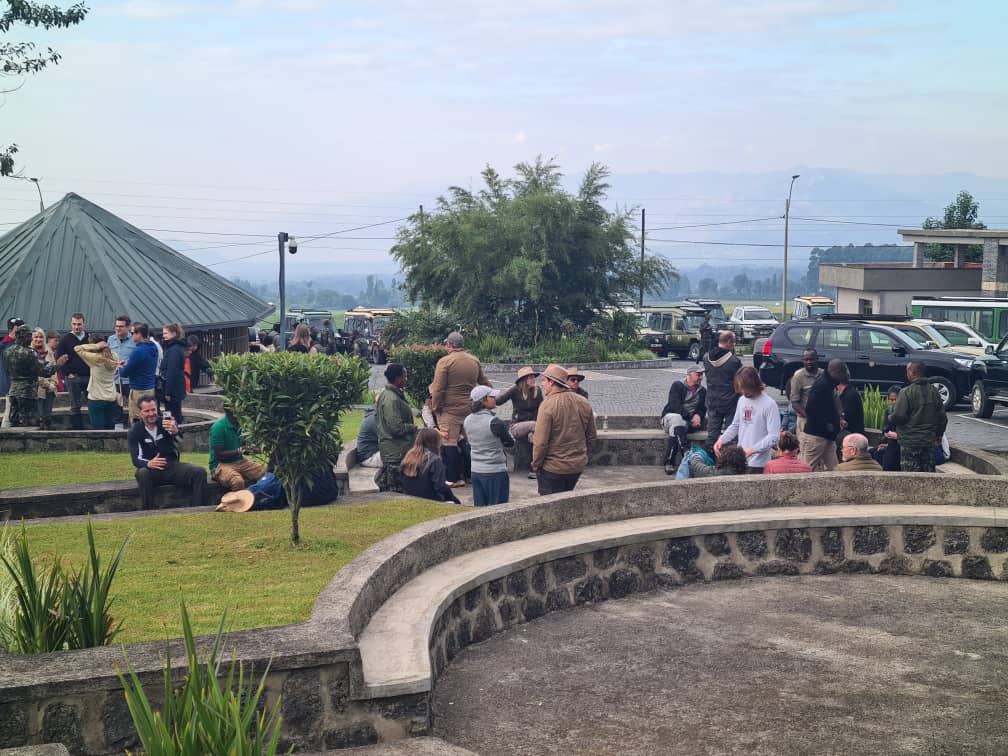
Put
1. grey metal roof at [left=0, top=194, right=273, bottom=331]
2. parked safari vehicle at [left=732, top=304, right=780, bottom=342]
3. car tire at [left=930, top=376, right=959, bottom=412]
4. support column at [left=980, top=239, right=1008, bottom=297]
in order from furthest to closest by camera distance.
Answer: parked safari vehicle at [left=732, top=304, right=780, bottom=342], support column at [left=980, top=239, right=1008, bottom=297], grey metal roof at [left=0, top=194, right=273, bottom=331], car tire at [left=930, top=376, right=959, bottom=412]

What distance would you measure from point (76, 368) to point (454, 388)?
701 centimetres

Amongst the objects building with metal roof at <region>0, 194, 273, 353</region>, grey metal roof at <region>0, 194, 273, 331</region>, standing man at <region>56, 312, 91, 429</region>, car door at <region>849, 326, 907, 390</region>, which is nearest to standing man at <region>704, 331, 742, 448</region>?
standing man at <region>56, 312, 91, 429</region>

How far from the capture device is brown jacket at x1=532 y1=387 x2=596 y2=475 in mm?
11109

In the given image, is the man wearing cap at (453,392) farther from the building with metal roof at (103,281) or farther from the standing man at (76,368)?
the building with metal roof at (103,281)

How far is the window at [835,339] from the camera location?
24906 mm

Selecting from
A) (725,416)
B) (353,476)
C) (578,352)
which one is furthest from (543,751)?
(578,352)

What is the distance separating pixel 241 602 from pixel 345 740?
1.80 metres

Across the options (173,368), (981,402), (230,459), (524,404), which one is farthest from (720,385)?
(981,402)

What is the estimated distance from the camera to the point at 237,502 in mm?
11062

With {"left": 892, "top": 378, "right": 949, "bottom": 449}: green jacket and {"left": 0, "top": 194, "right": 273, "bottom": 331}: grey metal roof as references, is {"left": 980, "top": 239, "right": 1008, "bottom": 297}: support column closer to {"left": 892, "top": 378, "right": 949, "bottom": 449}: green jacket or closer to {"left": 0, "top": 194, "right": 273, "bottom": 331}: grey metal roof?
{"left": 0, "top": 194, "right": 273, "bottom": 331}: grey metal roof

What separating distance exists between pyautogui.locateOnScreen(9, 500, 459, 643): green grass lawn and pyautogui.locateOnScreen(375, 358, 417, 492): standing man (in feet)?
3.80

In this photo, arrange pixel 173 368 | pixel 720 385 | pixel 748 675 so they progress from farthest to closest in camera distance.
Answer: pixel 173 368, pixel 720 385, pixel 748 675

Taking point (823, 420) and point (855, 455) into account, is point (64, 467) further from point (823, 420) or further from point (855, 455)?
point (855, 455)

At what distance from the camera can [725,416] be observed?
49.3 ft
